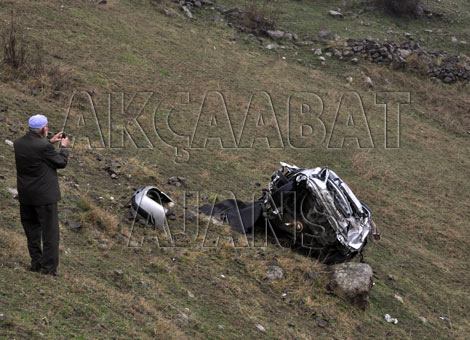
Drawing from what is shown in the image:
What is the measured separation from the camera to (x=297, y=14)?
987 inches

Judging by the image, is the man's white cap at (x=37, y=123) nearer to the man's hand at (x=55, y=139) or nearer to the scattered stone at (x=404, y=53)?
the man's hand at (x=55, y=139)

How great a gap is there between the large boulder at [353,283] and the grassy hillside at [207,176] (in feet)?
0.48

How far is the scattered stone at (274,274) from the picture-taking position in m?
7.87

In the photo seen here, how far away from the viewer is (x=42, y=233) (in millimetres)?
5738

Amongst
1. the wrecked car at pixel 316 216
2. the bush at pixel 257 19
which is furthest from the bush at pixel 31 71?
the bush at pixel 257 19

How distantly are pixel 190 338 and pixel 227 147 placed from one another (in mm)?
7967

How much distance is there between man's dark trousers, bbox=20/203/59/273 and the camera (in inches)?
225

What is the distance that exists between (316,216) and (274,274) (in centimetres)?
127

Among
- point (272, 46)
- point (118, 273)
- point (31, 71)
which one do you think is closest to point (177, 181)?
point (118, 273)

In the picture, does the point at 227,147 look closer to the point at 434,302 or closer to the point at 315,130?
the point at 315,130

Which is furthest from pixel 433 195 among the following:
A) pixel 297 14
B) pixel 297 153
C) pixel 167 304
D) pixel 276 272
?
pixel 297 14

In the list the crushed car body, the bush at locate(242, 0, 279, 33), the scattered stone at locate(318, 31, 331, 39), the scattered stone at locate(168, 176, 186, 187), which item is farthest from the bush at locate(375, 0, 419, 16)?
the crushed car body

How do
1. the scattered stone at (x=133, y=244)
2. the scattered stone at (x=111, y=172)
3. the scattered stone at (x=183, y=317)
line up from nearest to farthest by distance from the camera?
the scattered stone at (x=183, y=317) < the scattered stone at (x=133, y=244) < the scattered stone at (x=111, y=172)

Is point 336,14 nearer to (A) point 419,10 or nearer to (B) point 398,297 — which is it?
(A) point 419,10
